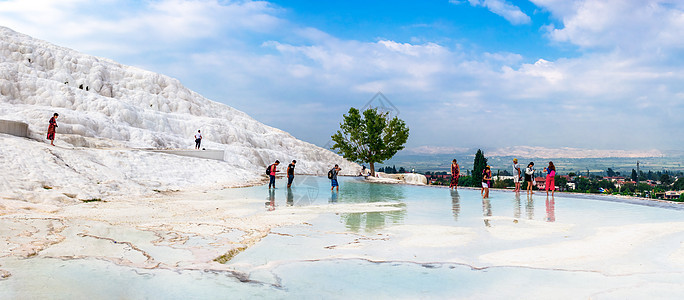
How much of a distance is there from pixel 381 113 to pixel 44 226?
43908 millimetres

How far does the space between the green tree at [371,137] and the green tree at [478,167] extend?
25.5m

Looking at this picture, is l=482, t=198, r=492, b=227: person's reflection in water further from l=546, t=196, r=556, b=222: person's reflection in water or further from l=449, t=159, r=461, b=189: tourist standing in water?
l=449, t=159, r=461, b=189: tourist standing in water

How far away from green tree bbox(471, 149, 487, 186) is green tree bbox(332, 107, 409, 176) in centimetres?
2555

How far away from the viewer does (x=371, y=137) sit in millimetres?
50812

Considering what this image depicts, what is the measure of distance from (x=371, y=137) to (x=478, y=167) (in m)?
30.3

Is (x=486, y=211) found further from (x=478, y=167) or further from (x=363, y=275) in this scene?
(x=478, y=167)

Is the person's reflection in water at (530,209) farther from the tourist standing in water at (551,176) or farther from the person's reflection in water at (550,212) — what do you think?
the tourist standing in water at (551,176)

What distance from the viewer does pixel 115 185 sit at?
61.9 ft

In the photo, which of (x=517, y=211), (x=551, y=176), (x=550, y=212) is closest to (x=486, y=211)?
(x=517, y=211)

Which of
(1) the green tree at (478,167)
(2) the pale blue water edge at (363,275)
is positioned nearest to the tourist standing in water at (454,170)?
(2) the pale blue water edge at (363,275)

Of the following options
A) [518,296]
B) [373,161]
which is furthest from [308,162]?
[518,296]

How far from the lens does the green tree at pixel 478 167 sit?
71250mm

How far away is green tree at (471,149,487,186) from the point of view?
234 ft

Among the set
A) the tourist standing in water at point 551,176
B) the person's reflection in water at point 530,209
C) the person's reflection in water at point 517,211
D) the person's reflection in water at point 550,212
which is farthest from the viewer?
the tourist standing in water at point 551,176
